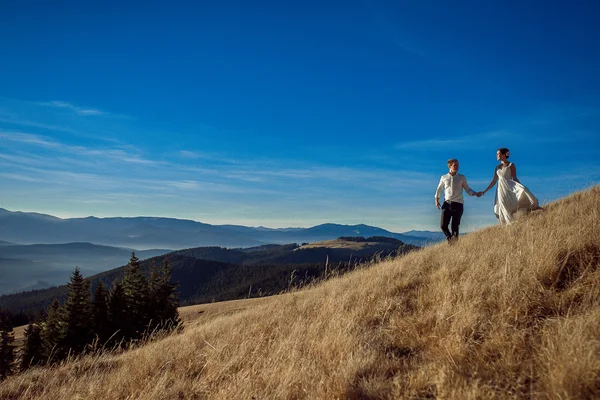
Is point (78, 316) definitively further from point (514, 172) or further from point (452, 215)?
point (514, 172)

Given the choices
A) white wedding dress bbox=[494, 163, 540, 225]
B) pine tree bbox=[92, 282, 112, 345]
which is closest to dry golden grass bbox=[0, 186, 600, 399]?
white wedding dress bbox=[494, 163, 540, 225]

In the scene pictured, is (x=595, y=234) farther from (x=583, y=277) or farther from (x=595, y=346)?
(x=595, y=346)

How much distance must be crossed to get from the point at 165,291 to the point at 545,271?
42.4m

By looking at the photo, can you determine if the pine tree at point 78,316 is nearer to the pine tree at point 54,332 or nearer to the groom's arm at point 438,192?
the pine tree at point 54,332

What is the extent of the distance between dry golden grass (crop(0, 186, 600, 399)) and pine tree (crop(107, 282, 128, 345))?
113 ft

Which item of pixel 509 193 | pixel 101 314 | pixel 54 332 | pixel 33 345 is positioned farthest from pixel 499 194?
pixel 33 345

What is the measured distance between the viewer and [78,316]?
3306 cm

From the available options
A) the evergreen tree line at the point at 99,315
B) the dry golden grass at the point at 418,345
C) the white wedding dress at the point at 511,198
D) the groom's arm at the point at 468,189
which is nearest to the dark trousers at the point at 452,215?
the groom's arm at the point at 468,189

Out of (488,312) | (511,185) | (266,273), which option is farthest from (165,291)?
(266,273)

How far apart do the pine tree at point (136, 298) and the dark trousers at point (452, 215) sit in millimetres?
36270

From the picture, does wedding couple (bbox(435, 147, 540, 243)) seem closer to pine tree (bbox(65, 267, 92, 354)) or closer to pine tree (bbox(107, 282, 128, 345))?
pine tree (bbox(65, 267, 92, 354))

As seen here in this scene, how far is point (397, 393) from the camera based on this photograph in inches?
119

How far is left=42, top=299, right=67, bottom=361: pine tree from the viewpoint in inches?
1253

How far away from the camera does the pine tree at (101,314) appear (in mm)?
34816
